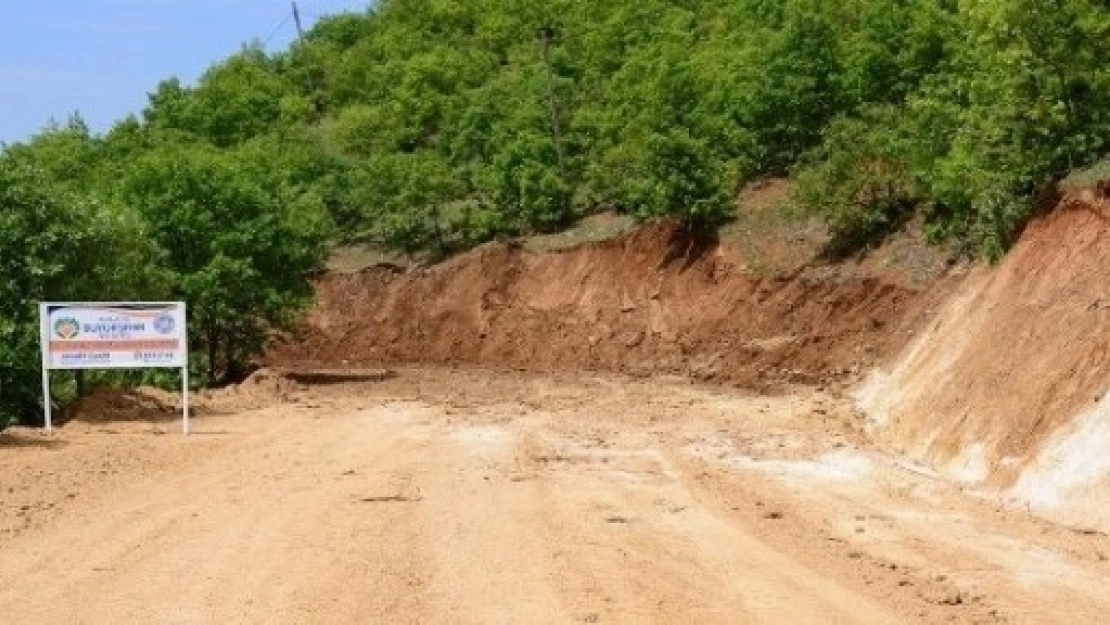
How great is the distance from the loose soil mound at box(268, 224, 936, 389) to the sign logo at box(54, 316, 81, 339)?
49.7 feet

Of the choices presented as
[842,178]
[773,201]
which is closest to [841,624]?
[842,178]

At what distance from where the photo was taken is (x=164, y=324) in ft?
71.4

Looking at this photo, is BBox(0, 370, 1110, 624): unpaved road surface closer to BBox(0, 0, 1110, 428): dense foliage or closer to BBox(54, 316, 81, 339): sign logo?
BBox(54, 316, 81, 339): sign logo

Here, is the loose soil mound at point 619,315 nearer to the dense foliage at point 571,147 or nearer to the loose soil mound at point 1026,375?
the dense foliage at point 571,147

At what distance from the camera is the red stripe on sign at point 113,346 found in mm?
20922

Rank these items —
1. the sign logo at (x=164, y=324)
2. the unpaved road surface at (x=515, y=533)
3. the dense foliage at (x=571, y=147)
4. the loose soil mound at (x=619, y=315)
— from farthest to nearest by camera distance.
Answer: the loose soil mound at (x=619, y=315)
the dense foliage at (x=571, y=147)
the sign logo at (x=164, y=324)
the unpaved road surface at (x=515, y=533)

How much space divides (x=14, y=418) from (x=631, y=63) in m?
38.9

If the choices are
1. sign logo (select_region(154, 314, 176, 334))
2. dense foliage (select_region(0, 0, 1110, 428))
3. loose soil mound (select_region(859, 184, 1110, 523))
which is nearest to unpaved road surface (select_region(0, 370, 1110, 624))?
loose soil mound (select_region(859, 184, 1110, 523))

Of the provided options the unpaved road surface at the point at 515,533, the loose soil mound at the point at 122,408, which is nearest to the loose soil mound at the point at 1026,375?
the unpaved road surface at the point at 515,533

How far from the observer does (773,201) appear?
40625mm

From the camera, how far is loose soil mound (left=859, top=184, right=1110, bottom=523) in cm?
1454

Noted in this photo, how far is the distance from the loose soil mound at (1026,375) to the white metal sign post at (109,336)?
1184cm

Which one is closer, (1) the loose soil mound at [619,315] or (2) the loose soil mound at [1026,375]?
(2) the loose soil mound at [1026,375]

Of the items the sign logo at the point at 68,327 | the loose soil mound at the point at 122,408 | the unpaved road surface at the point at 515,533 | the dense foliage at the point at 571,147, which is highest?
the dense foliage at the point at 571,147
